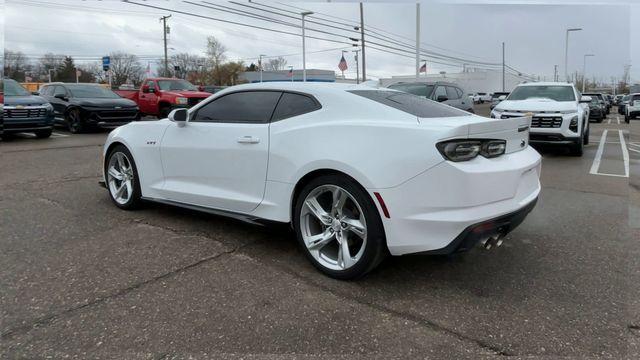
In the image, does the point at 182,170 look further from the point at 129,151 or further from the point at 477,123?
the point at 477,123

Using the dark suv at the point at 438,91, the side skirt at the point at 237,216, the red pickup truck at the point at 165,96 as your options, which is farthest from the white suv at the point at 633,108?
the side skirt at the point at 237,216

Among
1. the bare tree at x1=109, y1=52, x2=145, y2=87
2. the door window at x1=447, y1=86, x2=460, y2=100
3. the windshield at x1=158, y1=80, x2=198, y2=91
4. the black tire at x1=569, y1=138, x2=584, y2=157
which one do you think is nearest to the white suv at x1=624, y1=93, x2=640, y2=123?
the door window at x1=447, y1=86, x2=460, y2=100

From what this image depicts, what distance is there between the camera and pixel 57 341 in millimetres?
2637

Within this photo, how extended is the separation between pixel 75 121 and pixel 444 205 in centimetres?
1372

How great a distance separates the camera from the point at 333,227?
3.48 meters

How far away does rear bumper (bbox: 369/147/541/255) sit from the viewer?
3006 millimetres

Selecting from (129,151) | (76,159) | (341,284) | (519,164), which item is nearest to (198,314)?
(341,284)

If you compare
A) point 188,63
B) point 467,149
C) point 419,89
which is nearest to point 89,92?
point 419,89

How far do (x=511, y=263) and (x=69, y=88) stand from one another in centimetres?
1446

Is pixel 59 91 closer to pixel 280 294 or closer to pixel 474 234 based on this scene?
pixel 280 294

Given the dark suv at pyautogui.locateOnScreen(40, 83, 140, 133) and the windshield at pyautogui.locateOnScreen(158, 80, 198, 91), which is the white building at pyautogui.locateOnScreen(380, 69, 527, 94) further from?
the dark suv at pyautogui.locateOnScreen(40, 83, 140, 133)

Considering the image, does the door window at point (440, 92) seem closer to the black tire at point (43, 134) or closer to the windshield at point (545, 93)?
the windshield at point (545, 93)

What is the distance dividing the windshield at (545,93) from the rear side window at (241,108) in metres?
9.03

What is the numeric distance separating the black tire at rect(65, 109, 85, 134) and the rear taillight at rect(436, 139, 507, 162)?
13382mm
